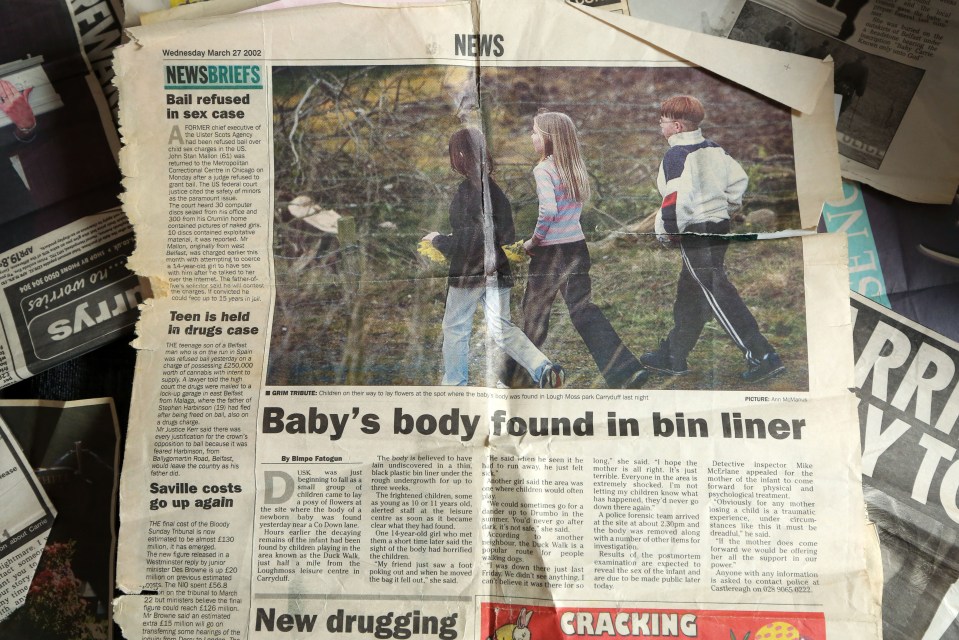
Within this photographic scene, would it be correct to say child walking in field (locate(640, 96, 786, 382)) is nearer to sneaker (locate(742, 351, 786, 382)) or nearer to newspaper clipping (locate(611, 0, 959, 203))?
sneaker (locate(742, 351, 786, 382))

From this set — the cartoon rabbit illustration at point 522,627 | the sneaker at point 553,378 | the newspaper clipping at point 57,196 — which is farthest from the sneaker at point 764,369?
the newspaper clipping at point 57,196

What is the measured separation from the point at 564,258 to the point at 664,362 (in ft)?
0.40

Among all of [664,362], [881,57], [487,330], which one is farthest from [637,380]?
[881,57]

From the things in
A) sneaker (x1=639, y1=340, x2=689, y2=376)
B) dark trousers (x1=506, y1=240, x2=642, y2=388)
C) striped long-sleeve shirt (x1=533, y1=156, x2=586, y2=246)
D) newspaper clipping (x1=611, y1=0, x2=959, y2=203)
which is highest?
Answer: newspaper clipping (x1=611, y1=0, x2=959, y2=203)

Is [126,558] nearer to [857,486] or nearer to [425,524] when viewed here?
[425,524]

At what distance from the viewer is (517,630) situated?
0.52 metres

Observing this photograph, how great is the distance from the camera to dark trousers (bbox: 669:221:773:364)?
55cm

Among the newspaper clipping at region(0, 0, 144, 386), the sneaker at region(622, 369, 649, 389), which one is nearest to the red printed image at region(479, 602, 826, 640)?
the sneaker at region(622, 369, 649, 389)

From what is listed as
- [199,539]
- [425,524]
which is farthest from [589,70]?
[199,539]

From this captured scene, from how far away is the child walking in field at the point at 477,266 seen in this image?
552 millimetres

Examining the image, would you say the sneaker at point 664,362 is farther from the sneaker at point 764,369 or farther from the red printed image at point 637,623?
the red printed image at point 637,623

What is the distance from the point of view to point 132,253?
57cm

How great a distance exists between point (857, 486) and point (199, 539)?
54cm

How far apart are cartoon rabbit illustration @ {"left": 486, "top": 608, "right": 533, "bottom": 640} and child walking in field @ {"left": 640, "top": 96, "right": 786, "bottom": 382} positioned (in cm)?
23
